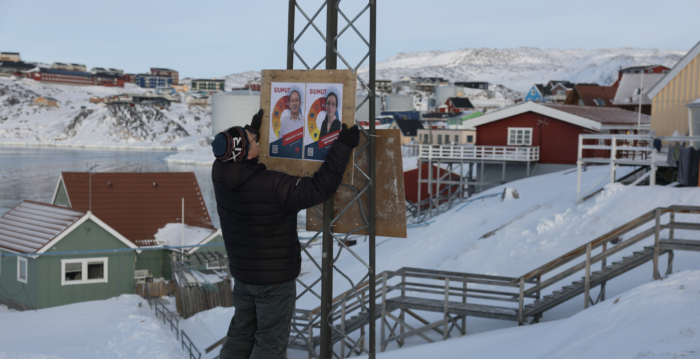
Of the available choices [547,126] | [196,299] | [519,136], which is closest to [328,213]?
[196,299]

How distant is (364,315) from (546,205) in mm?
10195

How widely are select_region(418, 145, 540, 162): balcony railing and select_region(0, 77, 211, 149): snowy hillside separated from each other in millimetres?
115567

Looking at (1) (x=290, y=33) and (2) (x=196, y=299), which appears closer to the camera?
(1) (x=290, y=33)

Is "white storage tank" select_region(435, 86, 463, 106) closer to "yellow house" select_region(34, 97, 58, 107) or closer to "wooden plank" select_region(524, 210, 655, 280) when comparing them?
"yellow house" select_region(34, 97, 58, 107)

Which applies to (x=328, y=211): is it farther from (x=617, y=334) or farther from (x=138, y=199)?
(x=138, y=199)

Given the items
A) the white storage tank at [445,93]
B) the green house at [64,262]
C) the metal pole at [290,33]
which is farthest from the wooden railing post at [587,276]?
the white storage tank at [445,93]

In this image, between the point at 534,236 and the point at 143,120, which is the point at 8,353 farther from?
the point at 143,120

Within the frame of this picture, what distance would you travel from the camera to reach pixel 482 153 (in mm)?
32625

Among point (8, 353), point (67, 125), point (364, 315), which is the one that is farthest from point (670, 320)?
point (67, 125)

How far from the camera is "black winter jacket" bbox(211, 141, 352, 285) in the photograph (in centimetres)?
436

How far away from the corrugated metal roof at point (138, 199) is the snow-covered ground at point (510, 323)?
4.35 m

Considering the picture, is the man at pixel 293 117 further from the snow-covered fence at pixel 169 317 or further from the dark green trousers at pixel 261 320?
the snow-covered fence at pixel 169 317

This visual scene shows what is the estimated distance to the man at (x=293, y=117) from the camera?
17.4 feet

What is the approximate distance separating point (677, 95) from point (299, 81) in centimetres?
1993
